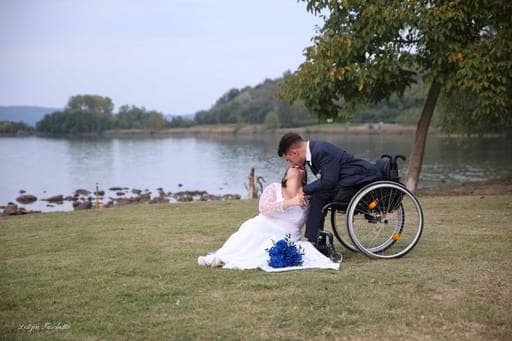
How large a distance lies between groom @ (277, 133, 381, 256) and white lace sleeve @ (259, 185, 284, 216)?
0.43 meters

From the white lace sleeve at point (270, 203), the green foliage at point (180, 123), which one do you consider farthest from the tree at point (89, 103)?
the white lace sleeve at point (270, 203)

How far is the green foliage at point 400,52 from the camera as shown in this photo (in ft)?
45.4

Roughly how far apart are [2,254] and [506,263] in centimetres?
752

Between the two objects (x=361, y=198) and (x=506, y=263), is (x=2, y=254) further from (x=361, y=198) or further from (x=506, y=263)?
(x=506, y=263)

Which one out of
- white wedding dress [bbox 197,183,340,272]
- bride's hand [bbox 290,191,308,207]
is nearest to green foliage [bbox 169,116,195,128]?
white wedding dress [bbox 197,183,340,272]

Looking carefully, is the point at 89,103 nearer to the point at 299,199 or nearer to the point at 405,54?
the point at 405,54

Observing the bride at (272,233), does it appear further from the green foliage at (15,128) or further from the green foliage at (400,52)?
the green foliage at (15,128)

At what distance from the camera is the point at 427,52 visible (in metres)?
15.4

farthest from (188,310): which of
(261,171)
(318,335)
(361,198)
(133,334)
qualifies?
(261,171)

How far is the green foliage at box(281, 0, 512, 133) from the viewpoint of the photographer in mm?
13852

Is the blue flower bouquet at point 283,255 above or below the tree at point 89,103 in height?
below

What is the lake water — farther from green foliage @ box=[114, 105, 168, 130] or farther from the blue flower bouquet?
green foliage @ box=[114, 105, 168, 130]

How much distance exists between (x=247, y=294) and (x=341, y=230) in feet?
14.6

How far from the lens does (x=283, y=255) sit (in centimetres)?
667
